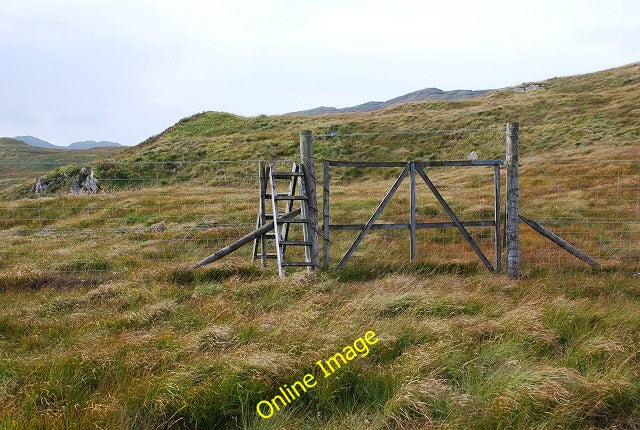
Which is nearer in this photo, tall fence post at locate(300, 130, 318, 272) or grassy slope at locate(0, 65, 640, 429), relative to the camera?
grassy slope at locate(0, 65, 640, 429)

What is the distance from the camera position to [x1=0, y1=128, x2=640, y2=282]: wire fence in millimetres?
10453

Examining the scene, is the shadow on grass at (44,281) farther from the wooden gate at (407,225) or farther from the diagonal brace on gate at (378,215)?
the diagonal brace on gate at (378,215)

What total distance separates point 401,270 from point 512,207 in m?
2.53

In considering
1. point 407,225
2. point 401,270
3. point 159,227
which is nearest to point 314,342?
point 401,270

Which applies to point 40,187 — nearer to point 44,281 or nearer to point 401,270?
point 44,281

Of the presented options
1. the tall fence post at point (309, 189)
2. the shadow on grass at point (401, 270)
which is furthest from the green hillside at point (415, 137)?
the shadow on grass at point (401, 270)

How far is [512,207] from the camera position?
366 inches

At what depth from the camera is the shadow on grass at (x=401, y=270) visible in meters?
8.59

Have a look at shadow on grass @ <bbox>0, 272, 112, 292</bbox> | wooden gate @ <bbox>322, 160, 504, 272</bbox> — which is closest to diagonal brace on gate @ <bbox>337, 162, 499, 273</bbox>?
wooden gate @ <bbox>322, 160, 504, 272</bbox>

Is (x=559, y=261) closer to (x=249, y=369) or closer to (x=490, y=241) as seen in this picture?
(x=490, y=241)

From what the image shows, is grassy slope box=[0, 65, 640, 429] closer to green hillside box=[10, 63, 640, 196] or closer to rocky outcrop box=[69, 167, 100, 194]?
rocky outcrop box=[69, 167, 100, 194]

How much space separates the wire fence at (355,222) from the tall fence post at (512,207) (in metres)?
0.58

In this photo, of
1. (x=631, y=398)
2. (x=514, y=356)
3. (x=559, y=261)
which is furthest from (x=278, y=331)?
(x=559, y=261)

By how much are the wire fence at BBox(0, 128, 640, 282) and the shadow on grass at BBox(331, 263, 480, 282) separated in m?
0.09
